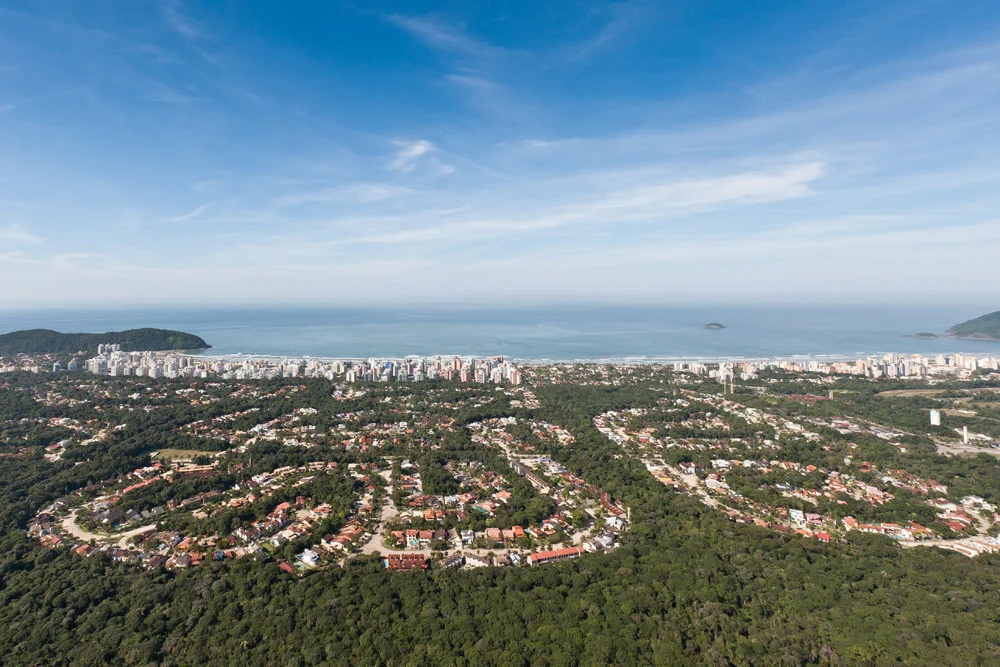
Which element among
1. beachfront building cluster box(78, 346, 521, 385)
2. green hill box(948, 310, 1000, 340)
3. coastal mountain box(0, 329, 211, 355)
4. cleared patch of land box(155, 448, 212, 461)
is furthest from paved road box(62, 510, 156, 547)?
green hill box(948, 310, 1000, 340)

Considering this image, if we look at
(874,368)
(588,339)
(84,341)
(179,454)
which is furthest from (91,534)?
(588,339)

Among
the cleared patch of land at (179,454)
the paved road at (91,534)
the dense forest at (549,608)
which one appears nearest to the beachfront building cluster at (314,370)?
the cleared patch of land at (179,454)

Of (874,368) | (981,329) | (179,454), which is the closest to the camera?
(179,454)

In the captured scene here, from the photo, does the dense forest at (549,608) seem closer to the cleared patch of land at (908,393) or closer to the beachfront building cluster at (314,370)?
the cleared patch of land at (908,393)

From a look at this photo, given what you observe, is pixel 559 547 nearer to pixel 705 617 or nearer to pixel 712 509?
pixel 705 617

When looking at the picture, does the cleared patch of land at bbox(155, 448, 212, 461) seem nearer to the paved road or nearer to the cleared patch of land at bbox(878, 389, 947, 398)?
the paved road

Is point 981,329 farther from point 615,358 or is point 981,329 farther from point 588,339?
point 615,358
